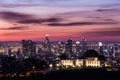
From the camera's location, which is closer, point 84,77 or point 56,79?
point 56,79

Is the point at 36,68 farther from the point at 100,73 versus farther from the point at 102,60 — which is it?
the point at 102,60

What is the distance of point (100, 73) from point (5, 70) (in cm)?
3421

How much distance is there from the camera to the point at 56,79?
389ft

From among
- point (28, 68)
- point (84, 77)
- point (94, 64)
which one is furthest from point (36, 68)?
point (94, 64)

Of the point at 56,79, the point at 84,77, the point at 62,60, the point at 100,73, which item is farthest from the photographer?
the point at 62,60

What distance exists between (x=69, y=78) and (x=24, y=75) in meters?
14.5

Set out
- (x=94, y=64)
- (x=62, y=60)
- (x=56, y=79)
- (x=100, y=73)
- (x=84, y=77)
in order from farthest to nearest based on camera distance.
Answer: (x=62, y=60)
(x=94, y=64)
(x=100, y=73)
(x=84, y=77)
(x=56, y=79)

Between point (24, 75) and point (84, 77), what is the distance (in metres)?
19.8

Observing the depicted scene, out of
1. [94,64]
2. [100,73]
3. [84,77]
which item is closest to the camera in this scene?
[84,77]

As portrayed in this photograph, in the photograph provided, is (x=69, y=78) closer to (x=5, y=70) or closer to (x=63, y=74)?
(x=63, y=74)

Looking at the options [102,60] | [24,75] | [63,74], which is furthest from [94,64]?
[24,75]

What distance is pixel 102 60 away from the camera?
190 meters

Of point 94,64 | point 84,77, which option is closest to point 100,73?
point 84,77

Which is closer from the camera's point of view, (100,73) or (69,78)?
(69,78)
